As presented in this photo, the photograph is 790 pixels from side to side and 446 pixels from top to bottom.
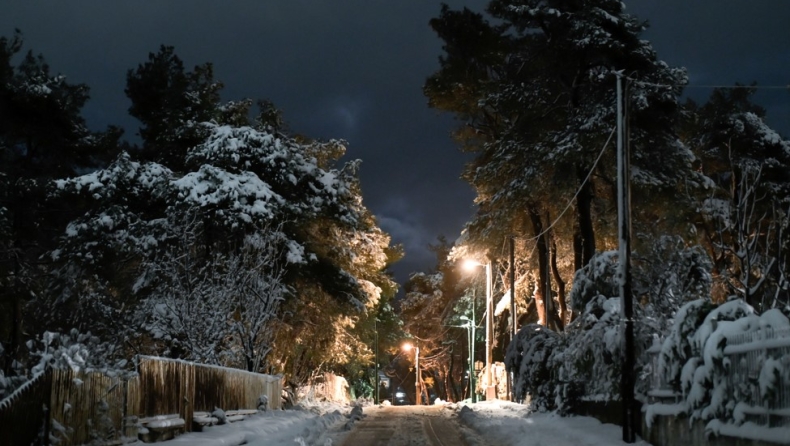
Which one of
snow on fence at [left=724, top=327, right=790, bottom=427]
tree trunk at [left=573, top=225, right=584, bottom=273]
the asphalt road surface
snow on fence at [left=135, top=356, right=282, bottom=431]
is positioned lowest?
the asphalt road surface

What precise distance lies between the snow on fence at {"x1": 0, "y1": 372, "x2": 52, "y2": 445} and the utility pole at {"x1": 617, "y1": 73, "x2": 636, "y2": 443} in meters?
11.0

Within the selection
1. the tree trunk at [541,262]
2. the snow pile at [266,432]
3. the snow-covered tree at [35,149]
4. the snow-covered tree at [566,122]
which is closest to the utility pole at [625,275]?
the snow pile at [266,432]

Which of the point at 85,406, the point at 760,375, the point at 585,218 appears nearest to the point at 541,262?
the point at 585,218

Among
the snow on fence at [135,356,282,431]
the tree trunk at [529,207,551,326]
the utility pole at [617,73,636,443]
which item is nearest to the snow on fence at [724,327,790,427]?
the utility pole at [617,73,636,443]

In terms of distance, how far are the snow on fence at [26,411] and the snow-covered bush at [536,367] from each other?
18112 mm

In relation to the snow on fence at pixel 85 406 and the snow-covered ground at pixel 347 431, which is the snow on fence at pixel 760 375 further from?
the snow on fence at pixel 85 406

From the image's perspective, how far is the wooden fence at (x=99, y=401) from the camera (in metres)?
10.8

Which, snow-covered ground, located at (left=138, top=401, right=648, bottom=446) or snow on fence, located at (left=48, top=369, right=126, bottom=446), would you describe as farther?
snow-covered ground, located at (left=138, top=401, right=648, bottom=446)

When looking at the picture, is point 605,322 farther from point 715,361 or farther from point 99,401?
point 99,401

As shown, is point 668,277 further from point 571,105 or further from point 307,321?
point 307,321

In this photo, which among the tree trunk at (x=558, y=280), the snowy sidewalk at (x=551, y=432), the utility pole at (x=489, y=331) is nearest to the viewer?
the snowy sidewalk at (x=551, y=432)

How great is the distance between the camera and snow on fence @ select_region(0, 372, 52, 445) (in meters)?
10.2

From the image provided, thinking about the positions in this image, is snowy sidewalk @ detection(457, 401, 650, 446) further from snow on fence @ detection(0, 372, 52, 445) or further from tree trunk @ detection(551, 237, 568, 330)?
snow on fence @ detection(0, 372, 52, 445)

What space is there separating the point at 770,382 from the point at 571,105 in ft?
68.5
